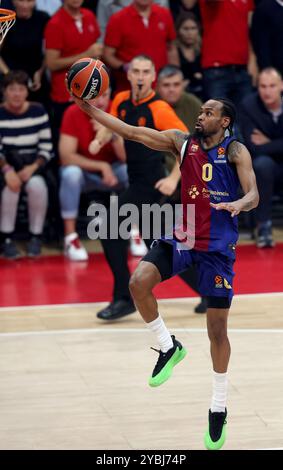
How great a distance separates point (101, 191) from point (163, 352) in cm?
497

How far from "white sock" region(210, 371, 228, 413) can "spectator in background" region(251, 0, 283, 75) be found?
6.21 meters

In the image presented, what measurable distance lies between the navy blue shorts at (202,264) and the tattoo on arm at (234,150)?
567 millimetres

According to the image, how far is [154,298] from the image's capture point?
703 centimetres

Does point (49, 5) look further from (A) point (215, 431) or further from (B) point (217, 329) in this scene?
(A) point (215, 431)

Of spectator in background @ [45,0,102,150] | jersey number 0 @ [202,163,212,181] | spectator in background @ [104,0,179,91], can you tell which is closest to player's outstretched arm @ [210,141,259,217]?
jersey number 0 @ [202,163,212,181]

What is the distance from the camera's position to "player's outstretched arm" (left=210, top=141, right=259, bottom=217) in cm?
642

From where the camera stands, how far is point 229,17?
12.2 meters

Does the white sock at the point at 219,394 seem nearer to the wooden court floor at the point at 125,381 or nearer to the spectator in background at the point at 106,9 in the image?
the wooden court floor at the point at 125,381

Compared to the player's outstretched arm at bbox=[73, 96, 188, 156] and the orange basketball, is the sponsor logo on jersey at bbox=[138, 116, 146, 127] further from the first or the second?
the orange basketball

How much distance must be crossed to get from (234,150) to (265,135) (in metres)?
5.25

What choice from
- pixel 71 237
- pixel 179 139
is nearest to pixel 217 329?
pixel 179 139

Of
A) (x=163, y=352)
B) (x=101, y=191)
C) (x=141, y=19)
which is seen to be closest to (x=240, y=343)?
(x=163, y=352)

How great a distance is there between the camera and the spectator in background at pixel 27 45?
38.2 feet

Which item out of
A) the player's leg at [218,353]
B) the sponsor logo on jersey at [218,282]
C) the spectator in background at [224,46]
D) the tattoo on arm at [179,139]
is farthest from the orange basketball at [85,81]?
the spectator in background at [224,46]
